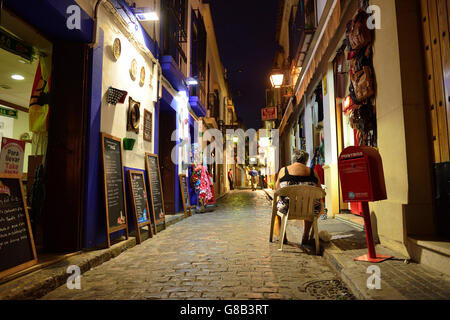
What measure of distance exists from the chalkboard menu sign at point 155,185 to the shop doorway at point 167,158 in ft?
7.26

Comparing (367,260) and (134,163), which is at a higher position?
(134,163)

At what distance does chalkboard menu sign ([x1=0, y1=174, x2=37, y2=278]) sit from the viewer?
3.07 meters

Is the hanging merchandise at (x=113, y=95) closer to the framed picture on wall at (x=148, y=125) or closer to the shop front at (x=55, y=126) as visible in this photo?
the shop front at (x=55, y=126)

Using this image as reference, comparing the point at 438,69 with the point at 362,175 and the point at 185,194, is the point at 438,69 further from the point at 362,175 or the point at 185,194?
the point at 185,194

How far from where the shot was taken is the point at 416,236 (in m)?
3.69

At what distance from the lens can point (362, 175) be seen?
145 inches

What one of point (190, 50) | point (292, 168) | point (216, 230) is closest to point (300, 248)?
point (292, 168)

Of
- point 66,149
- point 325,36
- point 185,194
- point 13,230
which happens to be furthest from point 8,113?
point 325,36

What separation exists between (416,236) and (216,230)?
13.7ft

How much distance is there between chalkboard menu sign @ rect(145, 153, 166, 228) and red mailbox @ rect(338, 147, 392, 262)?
438 cm

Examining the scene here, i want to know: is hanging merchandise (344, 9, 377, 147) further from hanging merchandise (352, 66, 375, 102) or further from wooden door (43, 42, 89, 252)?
wooden door (43, 42, 89, 252)
